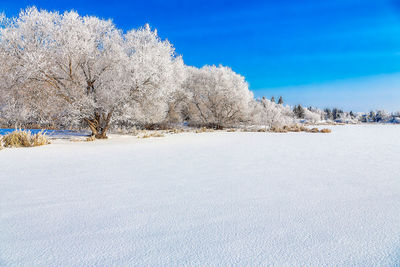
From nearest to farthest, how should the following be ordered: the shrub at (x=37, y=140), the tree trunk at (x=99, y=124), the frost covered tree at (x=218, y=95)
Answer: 1. the shrub at (x=37, y=140)
2. the tree trunk at (x=99, y=124)
3. the frost covered tree at (x=218, y=95)

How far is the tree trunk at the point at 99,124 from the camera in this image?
11.0 metres

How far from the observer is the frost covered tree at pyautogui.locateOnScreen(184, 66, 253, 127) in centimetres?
2119

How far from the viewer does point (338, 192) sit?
7.55ft

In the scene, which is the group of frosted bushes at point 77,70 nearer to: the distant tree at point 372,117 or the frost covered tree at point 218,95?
the frost covered tree at point 218,95

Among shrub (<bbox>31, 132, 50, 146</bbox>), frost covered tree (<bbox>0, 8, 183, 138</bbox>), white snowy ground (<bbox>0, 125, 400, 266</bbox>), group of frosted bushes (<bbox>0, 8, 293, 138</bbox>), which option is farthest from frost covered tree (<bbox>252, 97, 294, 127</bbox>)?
white snowy ground (<bbox>0, 125, 400, 266</bbox>)

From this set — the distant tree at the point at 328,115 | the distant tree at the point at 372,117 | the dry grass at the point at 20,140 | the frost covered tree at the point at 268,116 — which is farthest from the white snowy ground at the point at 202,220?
the distant tree at the point at 328,115

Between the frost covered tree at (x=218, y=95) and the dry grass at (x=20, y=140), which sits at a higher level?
the frost covered tree at (x=218, y=95)

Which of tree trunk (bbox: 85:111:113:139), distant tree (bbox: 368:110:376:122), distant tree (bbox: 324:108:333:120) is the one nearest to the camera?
tree trunk (bbox: 85:111:113:139)

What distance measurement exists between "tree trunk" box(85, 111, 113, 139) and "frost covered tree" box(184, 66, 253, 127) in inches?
395

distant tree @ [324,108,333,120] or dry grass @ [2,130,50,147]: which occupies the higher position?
distant tree @ [324,108,333,120]

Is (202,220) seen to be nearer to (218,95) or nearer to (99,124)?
(99,124)

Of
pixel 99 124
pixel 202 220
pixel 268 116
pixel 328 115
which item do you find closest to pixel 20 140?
pixel 99 124

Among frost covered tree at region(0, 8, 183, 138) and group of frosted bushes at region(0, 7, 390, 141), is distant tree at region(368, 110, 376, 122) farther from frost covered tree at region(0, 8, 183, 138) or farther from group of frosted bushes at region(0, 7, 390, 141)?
frost covered tree at region(0, 8, 183, 138)

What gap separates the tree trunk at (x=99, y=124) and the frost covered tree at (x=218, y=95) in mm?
10021
